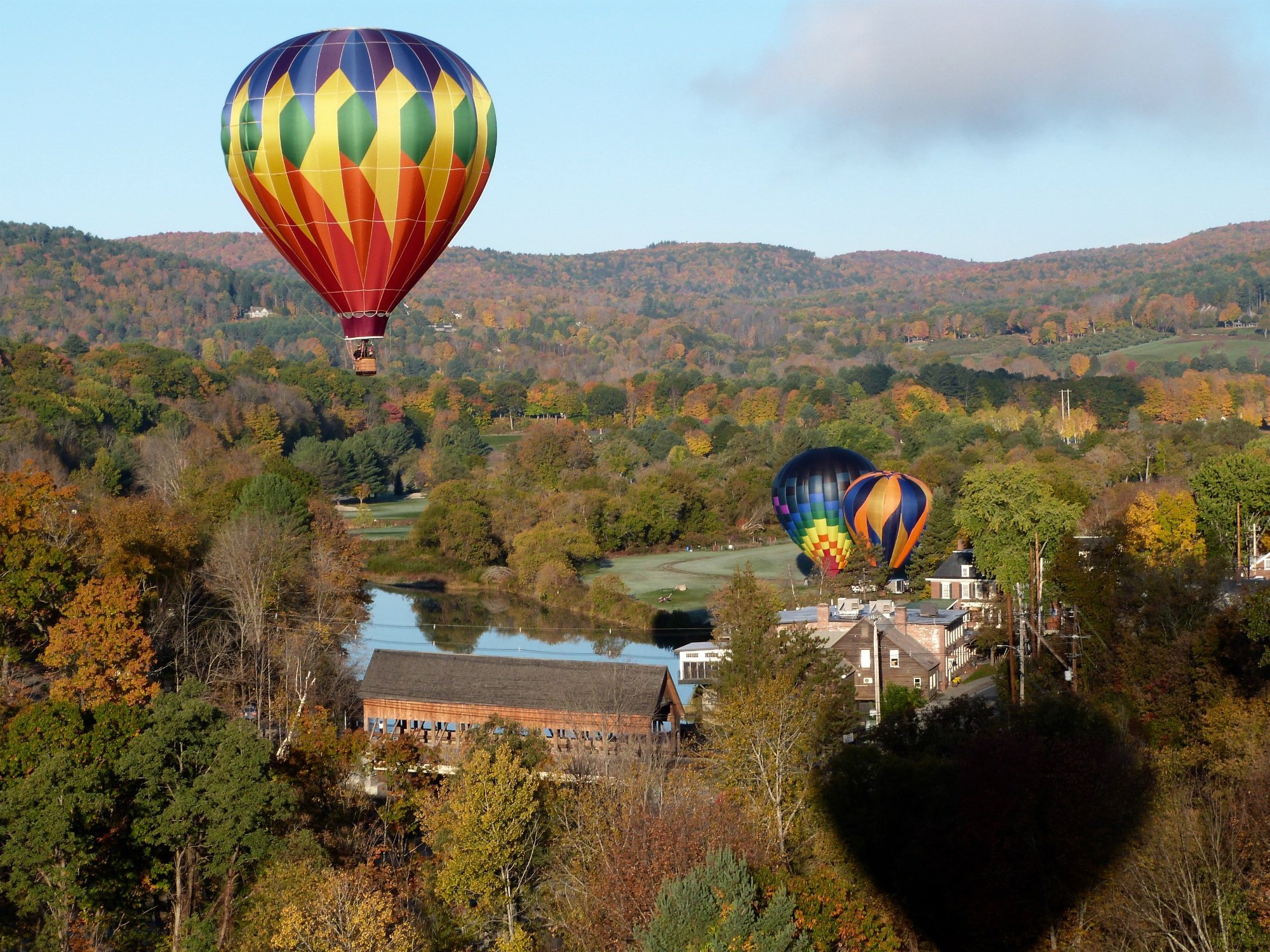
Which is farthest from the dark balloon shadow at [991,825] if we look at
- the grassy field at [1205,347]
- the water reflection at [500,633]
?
the grassy field at [1205,347]

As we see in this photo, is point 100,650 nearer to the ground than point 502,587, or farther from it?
farther from it

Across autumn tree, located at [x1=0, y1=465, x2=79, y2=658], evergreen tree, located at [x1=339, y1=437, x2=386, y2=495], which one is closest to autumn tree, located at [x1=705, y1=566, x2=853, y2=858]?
autumn tree, located at [x1=0, y1=465, x2=79, y2=658]

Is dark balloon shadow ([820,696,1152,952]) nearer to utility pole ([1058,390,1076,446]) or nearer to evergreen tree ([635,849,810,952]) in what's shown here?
evergreen tree ([635,849,810,952])

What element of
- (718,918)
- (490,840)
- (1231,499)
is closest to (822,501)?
(1231,499)

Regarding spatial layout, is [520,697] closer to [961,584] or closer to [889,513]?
[889,513]

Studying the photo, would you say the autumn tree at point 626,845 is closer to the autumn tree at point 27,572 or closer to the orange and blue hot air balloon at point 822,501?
the autumn tree at point 27,572
